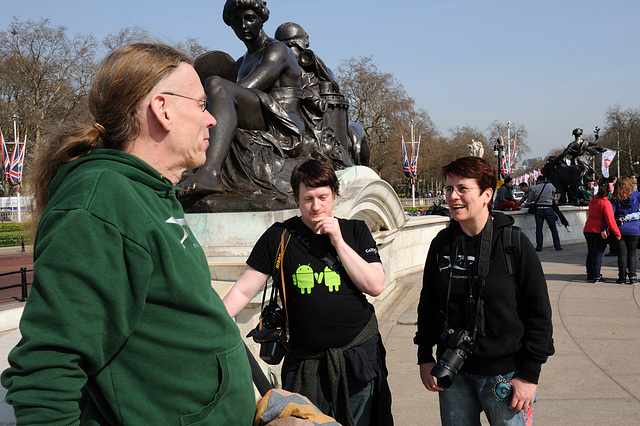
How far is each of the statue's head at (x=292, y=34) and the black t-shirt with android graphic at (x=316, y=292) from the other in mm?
5305

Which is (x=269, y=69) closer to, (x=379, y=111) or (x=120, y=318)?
(x=120, y=318)

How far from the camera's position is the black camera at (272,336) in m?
2.66

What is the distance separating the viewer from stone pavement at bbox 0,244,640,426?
14.0 feet

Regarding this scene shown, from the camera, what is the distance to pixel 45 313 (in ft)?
3.79

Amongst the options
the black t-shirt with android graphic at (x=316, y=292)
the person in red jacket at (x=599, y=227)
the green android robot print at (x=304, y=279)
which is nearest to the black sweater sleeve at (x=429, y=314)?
the black t-shirt with android graphic at (x=316, y=292)

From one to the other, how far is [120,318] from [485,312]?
180 cm

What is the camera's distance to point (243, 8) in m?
5.85

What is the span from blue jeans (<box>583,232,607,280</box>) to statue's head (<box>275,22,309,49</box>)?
5.74 meters

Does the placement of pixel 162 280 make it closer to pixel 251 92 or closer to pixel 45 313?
pixel 45 313

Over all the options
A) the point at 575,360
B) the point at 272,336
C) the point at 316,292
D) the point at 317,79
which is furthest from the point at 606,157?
the point at 272,336

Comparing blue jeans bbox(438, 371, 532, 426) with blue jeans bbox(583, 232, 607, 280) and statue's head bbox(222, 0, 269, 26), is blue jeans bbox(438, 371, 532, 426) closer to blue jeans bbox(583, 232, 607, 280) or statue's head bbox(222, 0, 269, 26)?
statue's head bbox(222, 0, 269, 26)

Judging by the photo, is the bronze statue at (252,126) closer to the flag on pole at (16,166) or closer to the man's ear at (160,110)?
the man's ear at (160,110)

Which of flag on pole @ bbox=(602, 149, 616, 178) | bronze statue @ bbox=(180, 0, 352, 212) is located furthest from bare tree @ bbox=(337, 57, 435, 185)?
bronze statue @ bbox=(180, 0, 352, 212)

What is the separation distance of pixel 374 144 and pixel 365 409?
46.1 metres
